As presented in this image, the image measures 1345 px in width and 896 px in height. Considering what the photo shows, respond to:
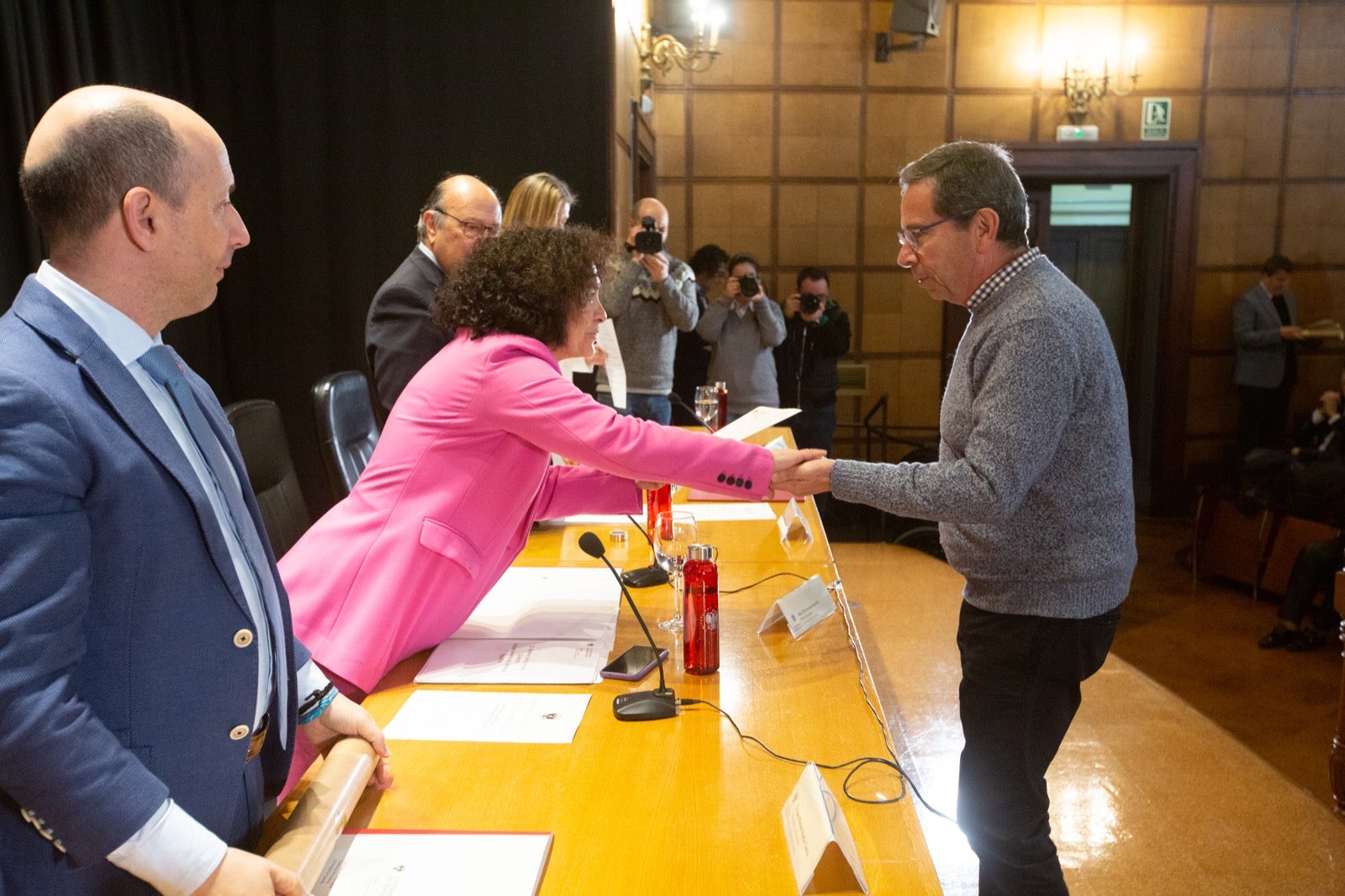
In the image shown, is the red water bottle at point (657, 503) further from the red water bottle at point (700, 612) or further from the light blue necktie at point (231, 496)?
the light blue necktie at point (231, 496)

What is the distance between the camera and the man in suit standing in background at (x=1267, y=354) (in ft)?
21.0

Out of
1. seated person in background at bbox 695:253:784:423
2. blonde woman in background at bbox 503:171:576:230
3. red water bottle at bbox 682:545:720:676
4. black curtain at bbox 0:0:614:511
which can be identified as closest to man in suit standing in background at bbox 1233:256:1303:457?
seated person in background at bbox 695:253:784:423

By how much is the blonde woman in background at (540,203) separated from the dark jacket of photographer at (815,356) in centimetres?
245

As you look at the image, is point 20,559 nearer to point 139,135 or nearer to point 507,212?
point 139,135

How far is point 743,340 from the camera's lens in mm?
5098

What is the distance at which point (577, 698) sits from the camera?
1.42 metres

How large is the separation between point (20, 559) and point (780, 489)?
49.8 inches

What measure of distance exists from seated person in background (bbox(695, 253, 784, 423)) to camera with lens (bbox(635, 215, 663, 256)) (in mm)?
824

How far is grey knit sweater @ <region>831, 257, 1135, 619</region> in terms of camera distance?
1.51 metres

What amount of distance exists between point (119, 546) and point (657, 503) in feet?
4.71

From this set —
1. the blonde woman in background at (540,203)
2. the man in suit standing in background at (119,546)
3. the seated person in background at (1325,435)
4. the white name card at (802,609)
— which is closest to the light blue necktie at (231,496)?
the man in suit standing in background at (119,546)

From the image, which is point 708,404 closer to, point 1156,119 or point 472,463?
point 472,463

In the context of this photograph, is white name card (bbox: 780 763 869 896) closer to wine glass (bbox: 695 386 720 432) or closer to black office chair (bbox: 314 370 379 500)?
black office chair (bbox: 314 370 379 500)

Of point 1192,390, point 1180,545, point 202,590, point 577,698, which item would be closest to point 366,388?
point 577,698
